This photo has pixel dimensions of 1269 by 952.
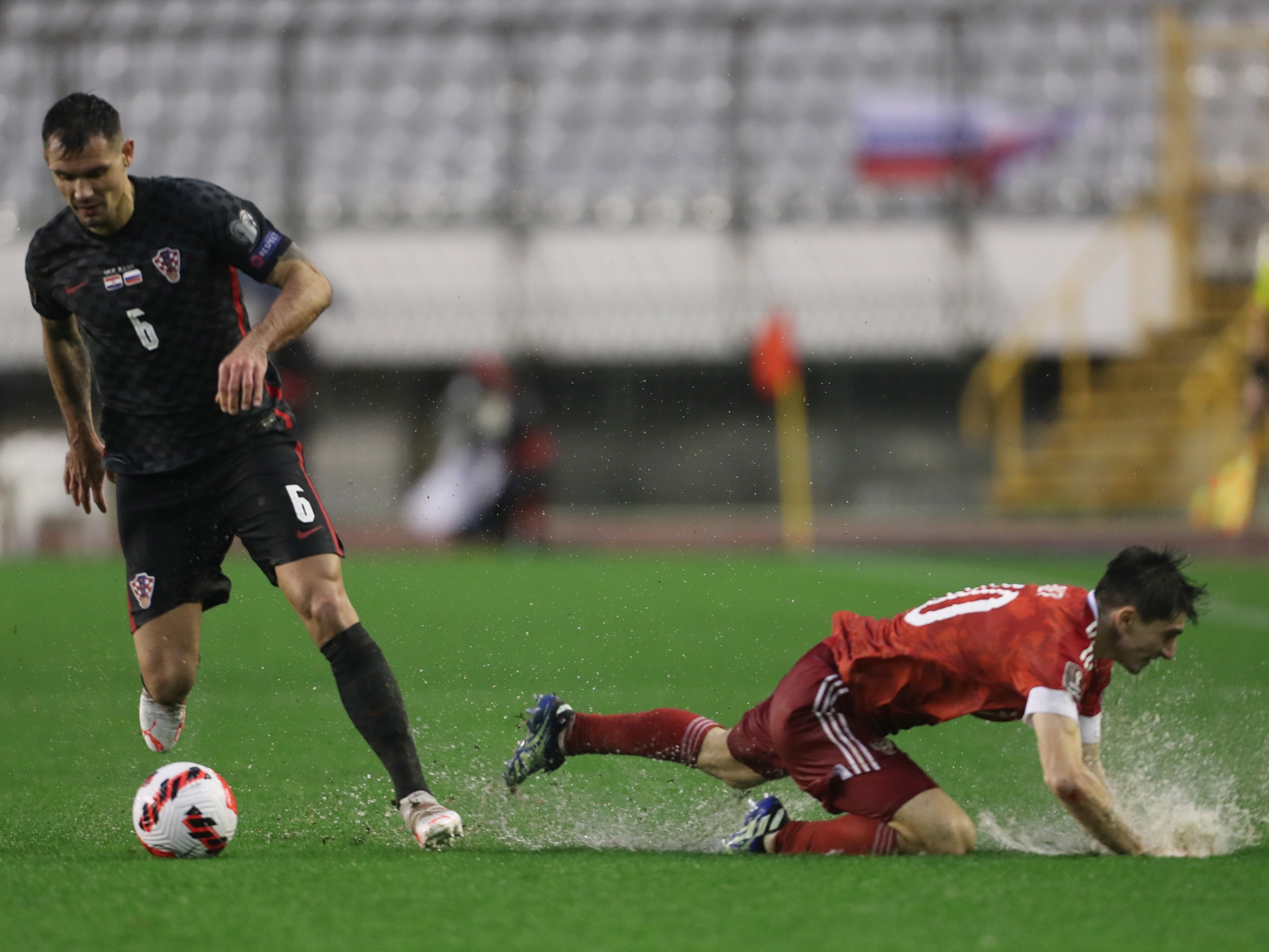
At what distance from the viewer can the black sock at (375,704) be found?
416 cm

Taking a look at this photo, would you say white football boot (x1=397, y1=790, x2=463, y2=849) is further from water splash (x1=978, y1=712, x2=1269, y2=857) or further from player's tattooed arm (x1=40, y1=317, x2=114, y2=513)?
player's tattooed arm (x1=40, y1=317, x2=114, y2=513)

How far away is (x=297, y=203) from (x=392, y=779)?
68.3 ft

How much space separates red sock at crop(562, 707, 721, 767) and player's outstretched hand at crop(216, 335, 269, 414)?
1.33 m

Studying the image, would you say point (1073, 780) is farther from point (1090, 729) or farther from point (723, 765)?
point (723, 765)

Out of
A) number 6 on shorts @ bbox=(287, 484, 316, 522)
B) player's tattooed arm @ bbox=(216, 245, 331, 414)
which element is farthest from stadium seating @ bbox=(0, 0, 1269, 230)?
number 6 on shorts @ bbox=(287, 484, 316, 522)

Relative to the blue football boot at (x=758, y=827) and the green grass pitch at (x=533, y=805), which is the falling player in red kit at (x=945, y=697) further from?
the green grass pitch at (x=533, y=805)

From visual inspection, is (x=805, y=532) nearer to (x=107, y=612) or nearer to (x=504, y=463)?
(x=504, y=463)

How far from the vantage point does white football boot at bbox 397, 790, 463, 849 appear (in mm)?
3980

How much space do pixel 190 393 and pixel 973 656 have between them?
2204 mm

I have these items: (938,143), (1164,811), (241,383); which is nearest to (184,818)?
(241,383)

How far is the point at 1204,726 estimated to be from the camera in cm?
577

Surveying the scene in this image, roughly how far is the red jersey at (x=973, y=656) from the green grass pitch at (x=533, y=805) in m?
0.39

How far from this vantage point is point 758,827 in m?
4.13

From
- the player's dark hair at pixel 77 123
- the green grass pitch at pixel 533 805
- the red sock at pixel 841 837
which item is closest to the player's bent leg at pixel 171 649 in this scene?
the green grass pitch at pixel 533 805
